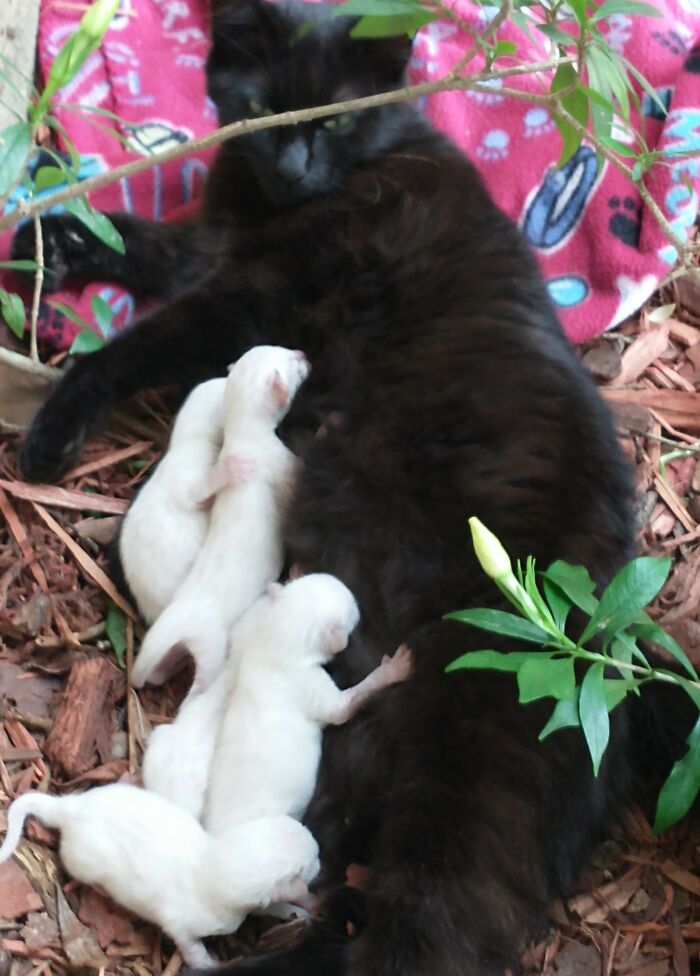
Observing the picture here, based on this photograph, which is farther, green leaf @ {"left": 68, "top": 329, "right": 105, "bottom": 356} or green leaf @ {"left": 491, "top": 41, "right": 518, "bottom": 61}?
green leaf @ {"left": 68, "top": 329, "right": 105, "bottom": 356}

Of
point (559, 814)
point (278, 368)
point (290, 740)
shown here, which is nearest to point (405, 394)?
point (278, 368)

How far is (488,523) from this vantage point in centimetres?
153

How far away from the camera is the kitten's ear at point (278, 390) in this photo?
1.72 metres

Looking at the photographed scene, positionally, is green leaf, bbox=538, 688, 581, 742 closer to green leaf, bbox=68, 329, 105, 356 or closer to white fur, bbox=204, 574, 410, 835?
white fur, bbox=204, 574, 410, 835

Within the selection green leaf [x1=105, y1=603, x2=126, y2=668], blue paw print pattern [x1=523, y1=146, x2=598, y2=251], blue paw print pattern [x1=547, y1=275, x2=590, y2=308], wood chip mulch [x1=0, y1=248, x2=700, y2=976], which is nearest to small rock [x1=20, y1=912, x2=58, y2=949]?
wood chip mulch [x1=0, y1=248, x2=700, y2=976]

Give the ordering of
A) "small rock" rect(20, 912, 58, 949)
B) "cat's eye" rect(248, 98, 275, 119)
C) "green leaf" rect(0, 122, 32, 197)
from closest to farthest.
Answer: "green leaf" rect(0, 122, 32, 197), "small rock" rect(20, 912, 58, 949), "cat's eye" rect(248, 98, 275, 119)

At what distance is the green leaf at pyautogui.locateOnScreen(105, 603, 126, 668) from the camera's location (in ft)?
5.59

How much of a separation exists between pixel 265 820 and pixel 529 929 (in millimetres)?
397

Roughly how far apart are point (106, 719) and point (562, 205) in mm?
1602

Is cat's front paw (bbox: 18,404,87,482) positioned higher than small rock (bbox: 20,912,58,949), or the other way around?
cat's front paw (bbox: 18,404,87,482)

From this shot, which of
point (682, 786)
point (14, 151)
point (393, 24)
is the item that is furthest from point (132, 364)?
point (682, 786)

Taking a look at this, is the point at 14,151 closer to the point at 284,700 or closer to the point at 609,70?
the point at 609,70

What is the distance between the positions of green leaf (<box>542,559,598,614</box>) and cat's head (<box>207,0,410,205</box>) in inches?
42.2

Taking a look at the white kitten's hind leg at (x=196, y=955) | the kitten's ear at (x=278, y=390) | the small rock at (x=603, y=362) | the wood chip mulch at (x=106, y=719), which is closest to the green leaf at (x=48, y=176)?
the kitten's ear at (x=278, y=390)
